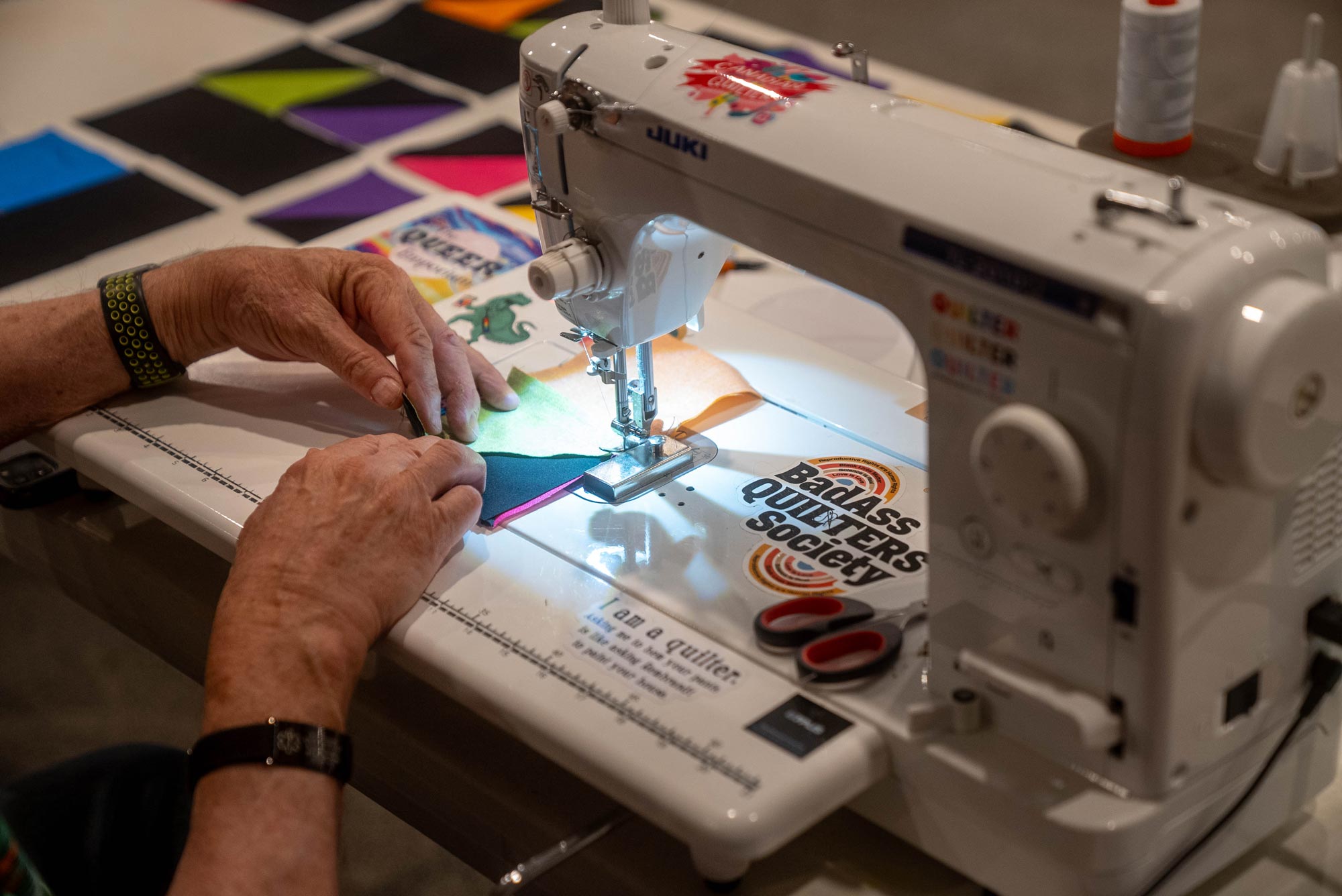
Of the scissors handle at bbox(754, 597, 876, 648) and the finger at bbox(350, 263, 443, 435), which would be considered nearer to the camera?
the scissors handle at bbox(754, 597, 876, 648)

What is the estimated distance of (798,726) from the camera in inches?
47.3

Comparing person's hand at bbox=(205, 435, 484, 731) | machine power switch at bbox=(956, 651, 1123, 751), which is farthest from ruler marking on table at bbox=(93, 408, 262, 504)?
machine power switch at bbox=(956, 651, 1123, 751)

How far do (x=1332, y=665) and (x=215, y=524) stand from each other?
1.03 metres

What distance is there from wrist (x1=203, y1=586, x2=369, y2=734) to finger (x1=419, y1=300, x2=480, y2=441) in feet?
1.16

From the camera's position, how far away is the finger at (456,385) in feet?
5.23

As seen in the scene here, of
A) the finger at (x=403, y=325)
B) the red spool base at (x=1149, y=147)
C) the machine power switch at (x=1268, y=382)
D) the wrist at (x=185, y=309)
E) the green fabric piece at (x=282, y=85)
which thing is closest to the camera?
the machine power switch at (x=1268, y=382)

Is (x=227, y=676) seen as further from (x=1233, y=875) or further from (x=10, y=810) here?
(x=1233, y=875)

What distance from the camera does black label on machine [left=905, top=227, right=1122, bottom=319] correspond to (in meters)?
0.98

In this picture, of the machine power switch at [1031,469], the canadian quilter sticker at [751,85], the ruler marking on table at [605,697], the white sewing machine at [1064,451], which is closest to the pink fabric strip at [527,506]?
the ruler marking on table at [605,697]

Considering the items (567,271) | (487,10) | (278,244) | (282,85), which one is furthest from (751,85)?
(487,10)

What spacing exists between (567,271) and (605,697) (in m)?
0.41

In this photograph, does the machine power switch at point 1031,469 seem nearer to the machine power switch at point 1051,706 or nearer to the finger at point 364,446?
the machine power switch at point 1051,706

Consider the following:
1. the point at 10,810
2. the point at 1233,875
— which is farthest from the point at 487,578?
the point at 1233,875

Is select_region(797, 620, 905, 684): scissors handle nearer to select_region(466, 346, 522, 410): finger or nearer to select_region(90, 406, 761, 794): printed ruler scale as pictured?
select_region(90, 406, 761, 794): printed ruler scale
